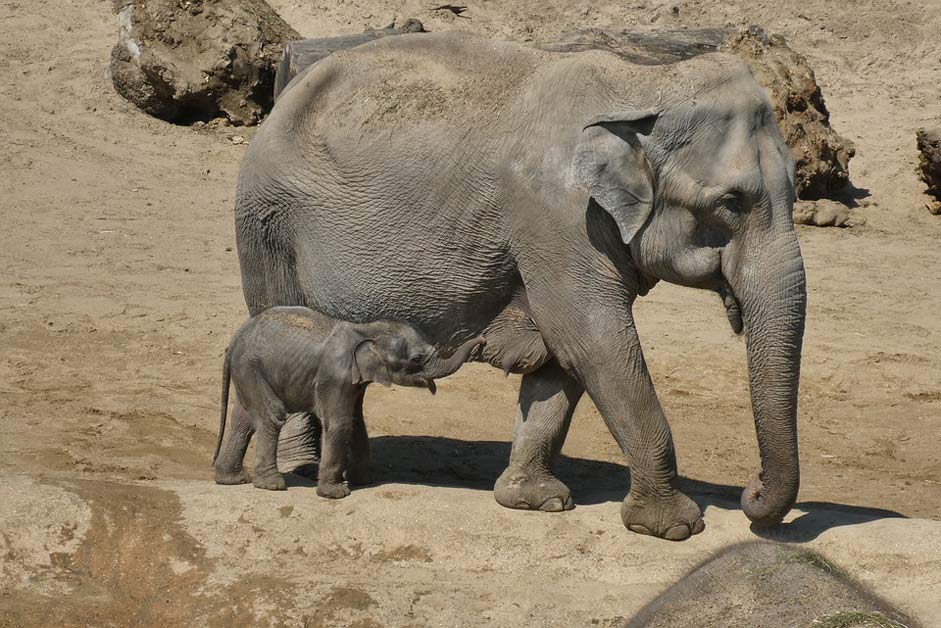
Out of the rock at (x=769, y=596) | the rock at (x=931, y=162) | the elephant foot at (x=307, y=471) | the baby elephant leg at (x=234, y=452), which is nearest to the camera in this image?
the rock at (x=769, y=596)

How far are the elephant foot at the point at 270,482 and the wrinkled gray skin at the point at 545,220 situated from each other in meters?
0.86

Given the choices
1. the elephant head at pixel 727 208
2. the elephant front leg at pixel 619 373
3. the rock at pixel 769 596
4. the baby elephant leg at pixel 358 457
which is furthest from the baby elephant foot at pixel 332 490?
the rock at pixel 769 596

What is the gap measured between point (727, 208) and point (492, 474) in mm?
2787

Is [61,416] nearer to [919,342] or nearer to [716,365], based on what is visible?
[716,365]

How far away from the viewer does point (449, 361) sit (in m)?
7.06

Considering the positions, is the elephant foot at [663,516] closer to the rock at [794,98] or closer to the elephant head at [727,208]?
the elephant head at [727,208]

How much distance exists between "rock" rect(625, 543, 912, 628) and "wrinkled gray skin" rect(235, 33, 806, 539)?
8.85 feet

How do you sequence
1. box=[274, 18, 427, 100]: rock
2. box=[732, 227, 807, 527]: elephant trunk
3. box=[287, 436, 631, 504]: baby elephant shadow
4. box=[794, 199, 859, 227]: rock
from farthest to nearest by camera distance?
box=[794, 199, 859, 227]: rock → box=[274, 18, 427, 100]: rock → box=[287, 436, 631, 504]: baby elephant shadow → box=[732, 227, 807, 527]: elephant trunk

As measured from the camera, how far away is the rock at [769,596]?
3387 millimetres

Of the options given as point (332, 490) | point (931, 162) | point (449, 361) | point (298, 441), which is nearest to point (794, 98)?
point (931, 162)

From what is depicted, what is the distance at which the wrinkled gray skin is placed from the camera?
6367 millimetres

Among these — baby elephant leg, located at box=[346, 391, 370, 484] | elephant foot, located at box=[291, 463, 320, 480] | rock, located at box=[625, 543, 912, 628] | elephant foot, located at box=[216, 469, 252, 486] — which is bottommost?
elephant foot, located at box=[291, 463, 320, 480]

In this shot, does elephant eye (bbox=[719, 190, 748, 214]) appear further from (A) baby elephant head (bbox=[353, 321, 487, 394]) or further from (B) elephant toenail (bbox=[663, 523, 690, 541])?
(B) elephant toenail (bbox=[663, 523, 690, 541])

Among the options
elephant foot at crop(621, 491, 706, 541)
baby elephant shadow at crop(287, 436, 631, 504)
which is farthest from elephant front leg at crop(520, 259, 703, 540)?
baby elephant shadow at crop(287, 436, 631, 504)
